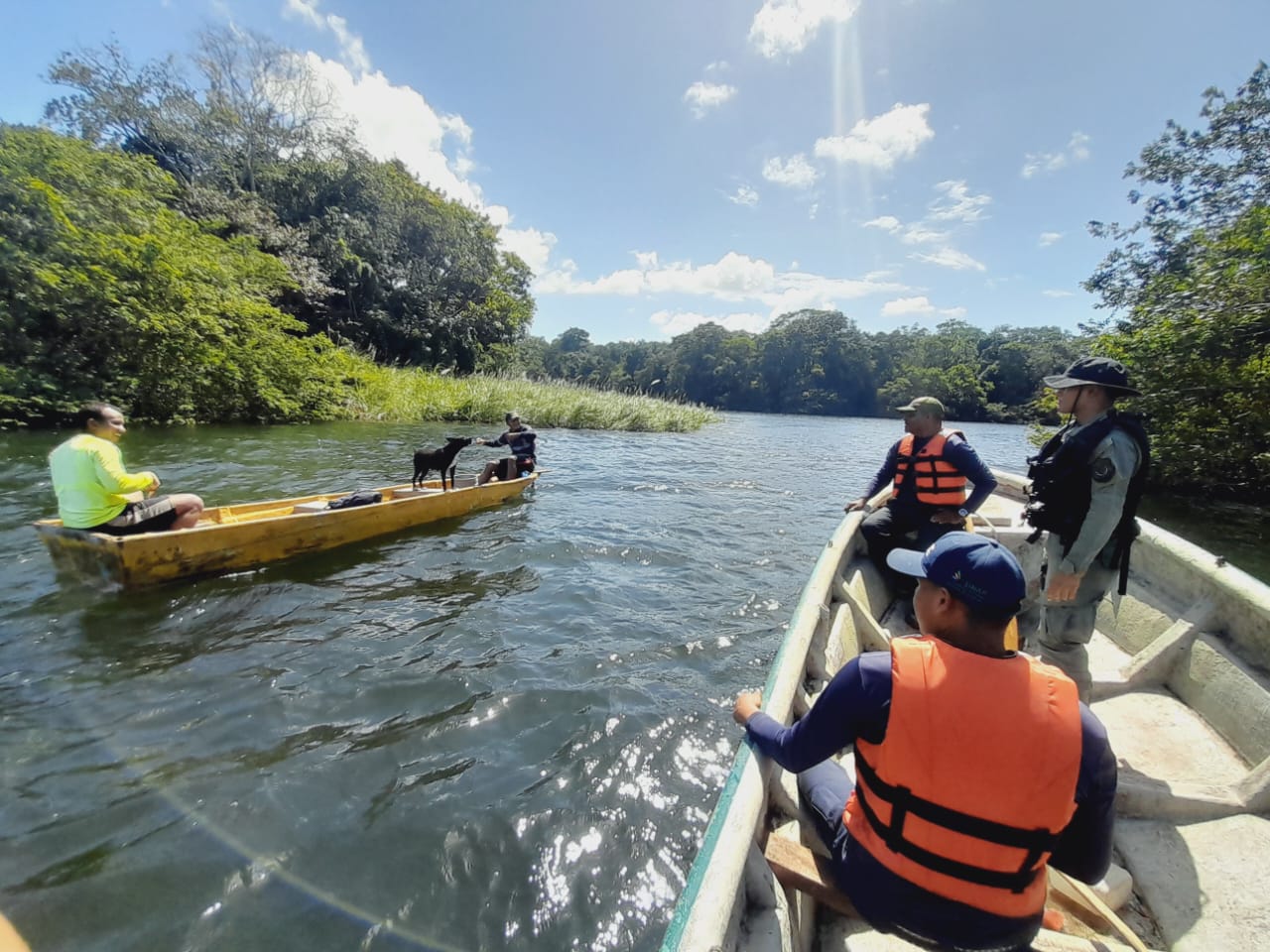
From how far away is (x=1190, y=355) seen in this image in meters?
10.8

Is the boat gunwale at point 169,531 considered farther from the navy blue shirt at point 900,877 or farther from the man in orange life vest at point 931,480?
the navy blue shirt at point 900,877

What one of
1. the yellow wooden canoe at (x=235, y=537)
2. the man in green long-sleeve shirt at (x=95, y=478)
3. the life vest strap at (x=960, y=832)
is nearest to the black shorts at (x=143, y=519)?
the man in green long-sleeve shirt at (x=95, y=478)

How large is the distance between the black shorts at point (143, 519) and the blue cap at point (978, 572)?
22.0ft

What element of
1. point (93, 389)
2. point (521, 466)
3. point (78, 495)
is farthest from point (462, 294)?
point (78, 495)

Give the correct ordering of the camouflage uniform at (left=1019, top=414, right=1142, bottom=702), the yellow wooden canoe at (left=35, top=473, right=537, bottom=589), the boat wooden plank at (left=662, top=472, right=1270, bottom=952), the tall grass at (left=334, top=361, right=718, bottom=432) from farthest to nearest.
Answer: the tall grass at (left=334, top=361, right=718, bottom=432), the yellow wooden canoe at (left=35, top=473, right=537, bottom=589), the camouflage uniform at (left=1019, top=414, right=1142, bottom=702), the boat wooden plank at (left=662, top=472, right=1270, bottom=952)

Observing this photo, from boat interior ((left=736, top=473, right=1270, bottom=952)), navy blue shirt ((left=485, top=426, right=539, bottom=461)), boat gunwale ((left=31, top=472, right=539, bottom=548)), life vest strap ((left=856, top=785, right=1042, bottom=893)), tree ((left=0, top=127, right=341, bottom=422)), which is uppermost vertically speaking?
tree ((left=0, top=127, right=341, bottom=422))

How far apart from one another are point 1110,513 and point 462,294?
3756 centimetres

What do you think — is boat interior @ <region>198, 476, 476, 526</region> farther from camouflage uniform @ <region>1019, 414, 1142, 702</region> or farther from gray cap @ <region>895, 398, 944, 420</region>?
camouflage uniform @ <region>1019, 414, 1142, 702</region>

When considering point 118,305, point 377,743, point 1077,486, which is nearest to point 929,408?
point 1077,486

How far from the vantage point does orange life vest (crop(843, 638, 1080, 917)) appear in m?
1.38

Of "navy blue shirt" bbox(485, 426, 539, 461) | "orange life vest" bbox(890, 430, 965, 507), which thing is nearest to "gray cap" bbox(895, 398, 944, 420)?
"orange life vest" bbox(890, 430, 965, 507)

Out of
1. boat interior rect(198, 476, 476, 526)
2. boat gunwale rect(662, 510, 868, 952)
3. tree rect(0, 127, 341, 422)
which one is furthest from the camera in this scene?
tree rect(0, 127, 341, 422)

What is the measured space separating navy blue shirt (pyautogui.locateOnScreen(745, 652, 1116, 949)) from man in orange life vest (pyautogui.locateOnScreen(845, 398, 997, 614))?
3372mm

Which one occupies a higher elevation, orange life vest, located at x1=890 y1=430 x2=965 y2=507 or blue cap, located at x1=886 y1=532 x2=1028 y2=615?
blue cap, located at x1=886 y1=532 x2=1028 y2=615
